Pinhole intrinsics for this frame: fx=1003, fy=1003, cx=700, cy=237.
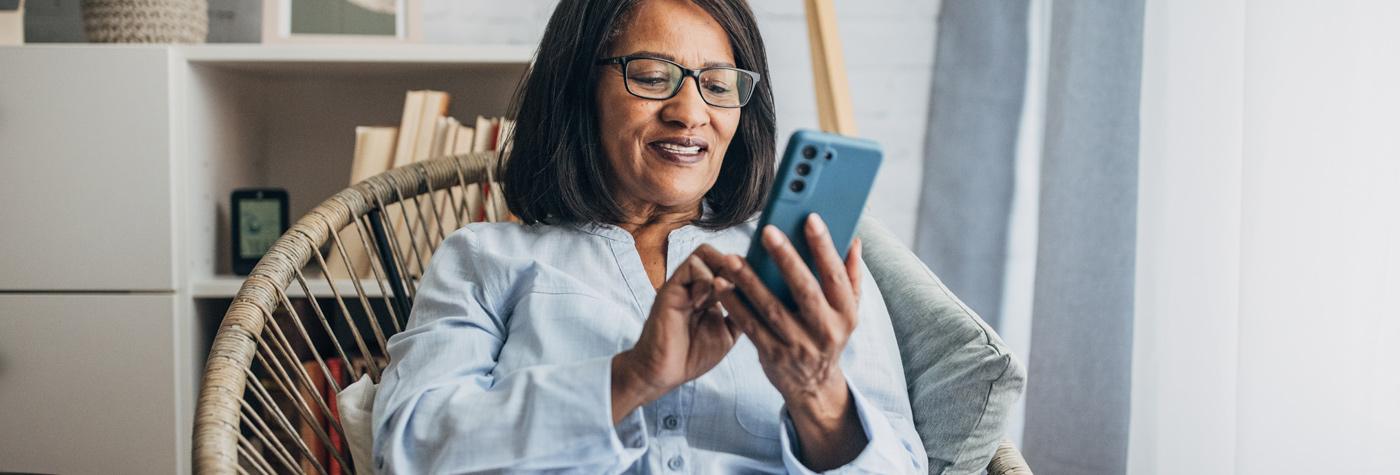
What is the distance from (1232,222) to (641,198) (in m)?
0.61

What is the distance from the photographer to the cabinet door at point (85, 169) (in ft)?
4.79

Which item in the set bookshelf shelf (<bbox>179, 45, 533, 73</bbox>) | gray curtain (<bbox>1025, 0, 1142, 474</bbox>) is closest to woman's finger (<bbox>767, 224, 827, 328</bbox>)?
gray curtain (<bbox>1025, 0, 1142, 474</bbox>)

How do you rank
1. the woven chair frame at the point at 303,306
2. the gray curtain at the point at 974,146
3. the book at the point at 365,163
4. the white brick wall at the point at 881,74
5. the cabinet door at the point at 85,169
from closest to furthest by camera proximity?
→ 1. the woven chair frame at the point at 303,306
2. the cabinet door at the point at 85,169
3. the book at the point at 365,163
4. the gray curtain at the point at 974,146
5. the white brick wall at the point at 881,74

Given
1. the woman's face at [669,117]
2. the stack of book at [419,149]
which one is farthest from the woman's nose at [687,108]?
the stack of book at [419,149]

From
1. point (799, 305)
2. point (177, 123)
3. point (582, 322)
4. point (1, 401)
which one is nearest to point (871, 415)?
point (799, 305)

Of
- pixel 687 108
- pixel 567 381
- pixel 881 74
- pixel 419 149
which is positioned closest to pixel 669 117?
pixel 687 108

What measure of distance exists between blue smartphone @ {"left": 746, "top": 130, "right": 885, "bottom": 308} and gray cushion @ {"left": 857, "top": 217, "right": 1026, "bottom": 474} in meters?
0.25

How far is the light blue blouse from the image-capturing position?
31.2 inches

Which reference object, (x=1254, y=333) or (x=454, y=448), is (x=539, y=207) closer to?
(x=454, y=448)

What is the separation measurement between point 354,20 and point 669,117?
33.6 inches

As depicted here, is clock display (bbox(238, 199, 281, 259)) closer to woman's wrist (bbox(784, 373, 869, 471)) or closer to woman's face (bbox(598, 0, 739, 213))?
woman's face (bbox(598, 0, 739, 213))

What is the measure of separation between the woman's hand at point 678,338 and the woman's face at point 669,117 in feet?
0.81

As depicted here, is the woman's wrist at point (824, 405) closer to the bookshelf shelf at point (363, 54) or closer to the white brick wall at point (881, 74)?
the bookshelf shelf at point (363, 54)

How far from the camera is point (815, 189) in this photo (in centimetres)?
65
